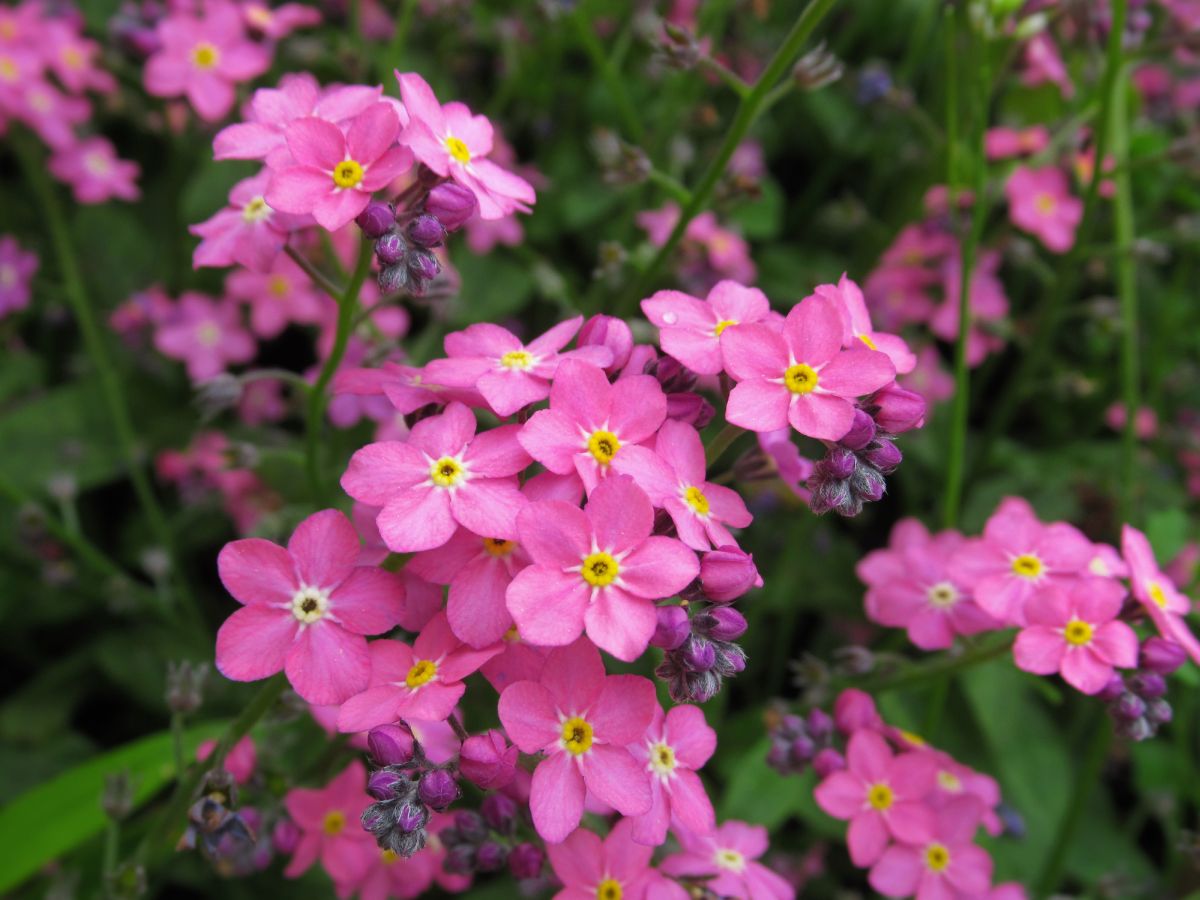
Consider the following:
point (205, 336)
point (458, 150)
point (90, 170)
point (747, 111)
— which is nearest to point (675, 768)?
point (458, 150)

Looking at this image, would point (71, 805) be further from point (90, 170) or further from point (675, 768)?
point (90, 170)

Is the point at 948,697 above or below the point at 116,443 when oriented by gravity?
above

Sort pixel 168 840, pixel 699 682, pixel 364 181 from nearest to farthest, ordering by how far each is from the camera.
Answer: pixel 699 682 → pixel 364 181 → pixel 168 840

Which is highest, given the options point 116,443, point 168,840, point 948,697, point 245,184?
point 245,184

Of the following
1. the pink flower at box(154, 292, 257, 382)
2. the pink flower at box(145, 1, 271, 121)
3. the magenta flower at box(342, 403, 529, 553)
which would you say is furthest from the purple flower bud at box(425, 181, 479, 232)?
the pink flower at box(154, 292, 257, 382)

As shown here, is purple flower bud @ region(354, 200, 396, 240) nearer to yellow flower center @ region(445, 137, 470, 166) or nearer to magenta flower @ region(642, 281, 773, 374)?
yellow flower center @ region(445, 137, 470, 166)

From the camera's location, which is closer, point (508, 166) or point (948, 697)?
point (948, 697)

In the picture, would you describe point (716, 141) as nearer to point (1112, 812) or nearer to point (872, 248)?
point (872, 248)

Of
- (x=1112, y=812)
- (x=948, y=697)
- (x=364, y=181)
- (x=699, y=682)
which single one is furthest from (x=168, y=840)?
(x=1112, y=812)
